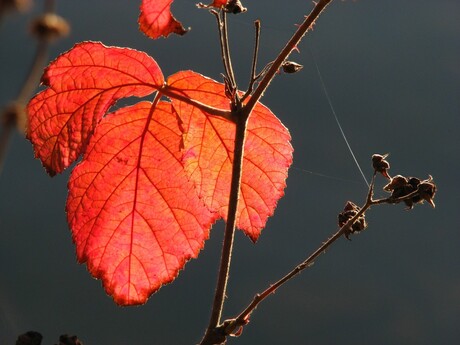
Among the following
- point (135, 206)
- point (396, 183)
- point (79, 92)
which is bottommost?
point (135, 206)

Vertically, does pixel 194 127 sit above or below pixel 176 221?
above

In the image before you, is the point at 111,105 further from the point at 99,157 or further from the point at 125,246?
the point at 125,246

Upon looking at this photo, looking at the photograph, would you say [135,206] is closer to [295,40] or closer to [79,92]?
[79,92]

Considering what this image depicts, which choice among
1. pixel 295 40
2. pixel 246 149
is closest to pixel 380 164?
pixel 246 149

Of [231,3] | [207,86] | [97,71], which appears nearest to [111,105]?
[97,71]

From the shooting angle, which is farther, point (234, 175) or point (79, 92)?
point (79, 92)

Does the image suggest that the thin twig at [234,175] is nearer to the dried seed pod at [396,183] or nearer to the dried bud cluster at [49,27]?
the dried seed pod at [396,183]
